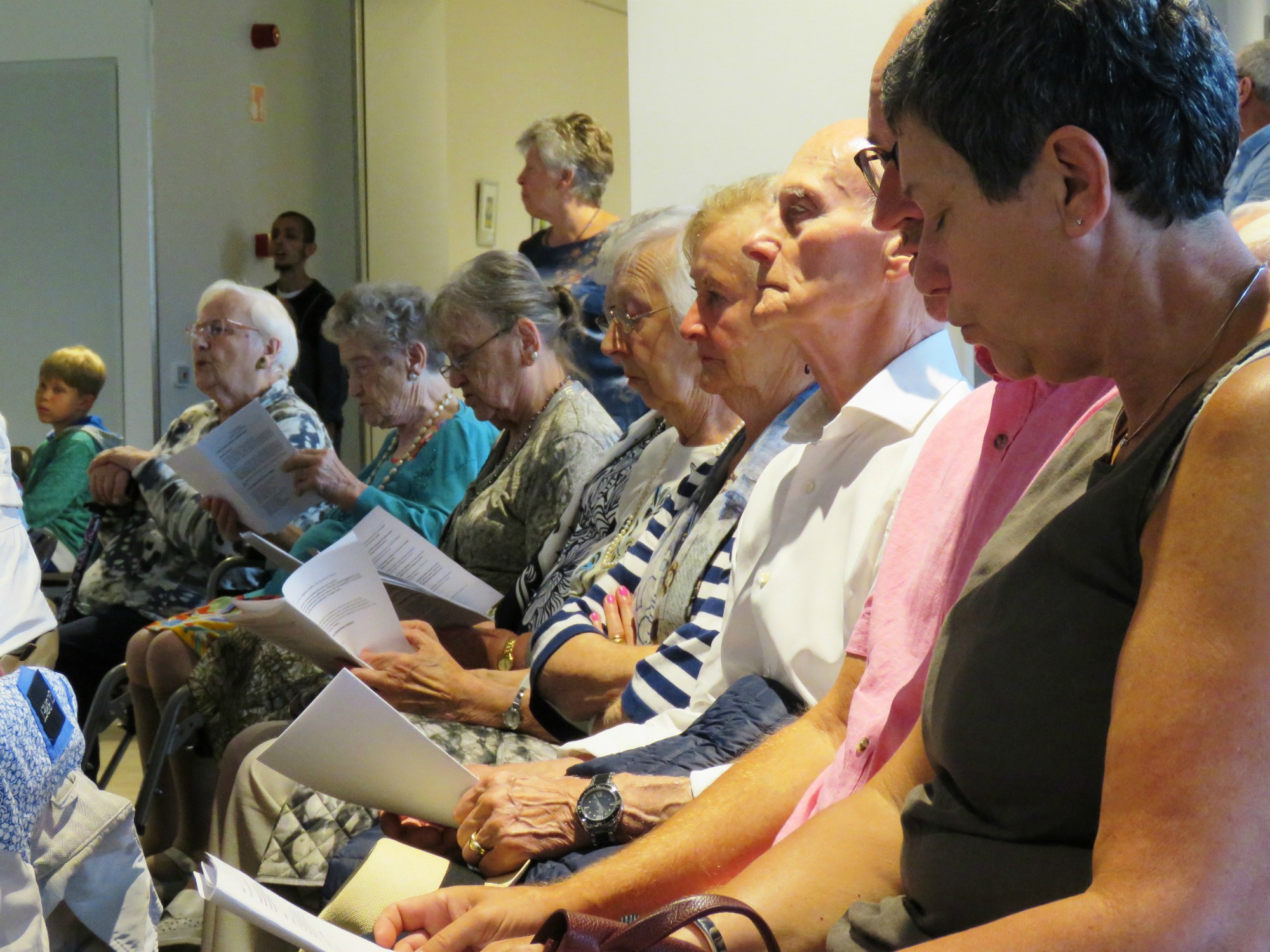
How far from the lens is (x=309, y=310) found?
6.36 m

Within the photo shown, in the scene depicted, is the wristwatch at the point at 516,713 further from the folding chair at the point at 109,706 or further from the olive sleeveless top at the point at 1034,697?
the folding chair at the point at 109,706

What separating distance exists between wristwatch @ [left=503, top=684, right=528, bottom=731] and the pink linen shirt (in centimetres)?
86

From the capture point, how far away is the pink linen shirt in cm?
121

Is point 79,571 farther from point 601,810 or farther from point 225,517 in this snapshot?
point 601,810

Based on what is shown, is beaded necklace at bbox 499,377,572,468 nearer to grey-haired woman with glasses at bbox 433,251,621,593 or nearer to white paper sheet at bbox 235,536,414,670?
grey-haired woman with glasses at bbox 433,251,621,593

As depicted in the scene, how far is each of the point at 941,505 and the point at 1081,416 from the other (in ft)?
0.63

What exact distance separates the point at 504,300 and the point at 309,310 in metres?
3.45

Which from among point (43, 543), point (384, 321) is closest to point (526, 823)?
point (384, 321)

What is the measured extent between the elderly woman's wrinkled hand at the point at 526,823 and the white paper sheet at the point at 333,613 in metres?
0.62

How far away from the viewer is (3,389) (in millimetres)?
5941

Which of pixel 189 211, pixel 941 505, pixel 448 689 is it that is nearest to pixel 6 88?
pixel 189 211

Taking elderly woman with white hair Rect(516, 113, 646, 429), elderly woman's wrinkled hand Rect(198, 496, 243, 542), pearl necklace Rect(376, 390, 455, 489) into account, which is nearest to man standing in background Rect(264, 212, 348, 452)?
elderly woman with white hair Rect(516, 113, 646, 429)

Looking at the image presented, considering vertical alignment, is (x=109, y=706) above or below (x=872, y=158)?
below

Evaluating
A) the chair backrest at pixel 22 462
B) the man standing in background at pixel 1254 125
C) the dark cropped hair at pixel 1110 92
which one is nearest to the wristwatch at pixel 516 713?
the dark cropped hair at pixel 1110 92
